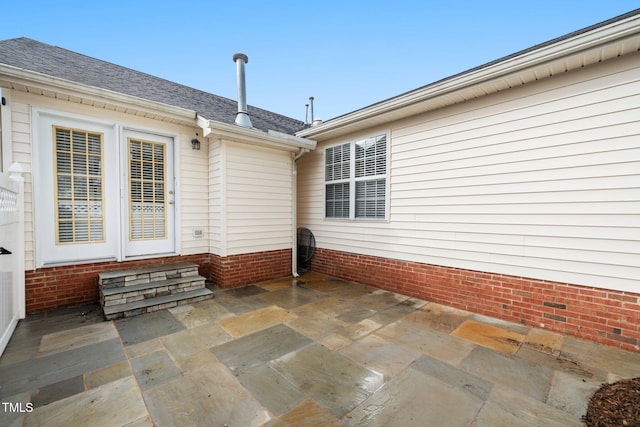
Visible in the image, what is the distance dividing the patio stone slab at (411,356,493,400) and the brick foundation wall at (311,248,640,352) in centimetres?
156

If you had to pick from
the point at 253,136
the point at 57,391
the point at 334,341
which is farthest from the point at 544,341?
the point at 253,136

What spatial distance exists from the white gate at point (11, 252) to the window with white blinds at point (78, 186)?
0.42 m

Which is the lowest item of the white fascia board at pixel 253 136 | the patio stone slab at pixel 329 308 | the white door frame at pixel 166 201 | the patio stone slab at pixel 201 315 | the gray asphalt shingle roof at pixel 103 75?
the patio stone slab at pixel 329 308

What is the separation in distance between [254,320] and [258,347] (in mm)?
676

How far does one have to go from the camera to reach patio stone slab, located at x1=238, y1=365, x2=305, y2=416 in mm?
1811

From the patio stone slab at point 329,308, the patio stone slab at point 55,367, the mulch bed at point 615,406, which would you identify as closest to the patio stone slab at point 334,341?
the patio stone slab at point 329,308

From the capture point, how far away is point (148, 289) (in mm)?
3670

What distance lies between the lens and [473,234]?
355 cm

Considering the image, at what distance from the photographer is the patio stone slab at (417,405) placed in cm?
167

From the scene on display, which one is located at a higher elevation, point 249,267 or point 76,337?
point 249,267

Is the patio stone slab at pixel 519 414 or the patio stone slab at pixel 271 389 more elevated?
the patio stone slab at pixel 519 414

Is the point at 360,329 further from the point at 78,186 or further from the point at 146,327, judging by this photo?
the point at 78,186

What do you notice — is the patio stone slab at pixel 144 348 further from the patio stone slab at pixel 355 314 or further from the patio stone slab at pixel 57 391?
the patio stone slab at pixel 355 314

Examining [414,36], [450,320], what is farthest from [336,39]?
[450,320]
